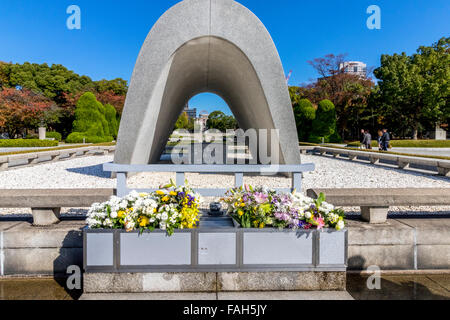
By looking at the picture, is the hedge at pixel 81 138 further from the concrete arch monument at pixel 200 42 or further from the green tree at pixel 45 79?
the concrete arch monument at pixel 200 42

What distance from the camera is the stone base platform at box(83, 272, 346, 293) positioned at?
2.90m

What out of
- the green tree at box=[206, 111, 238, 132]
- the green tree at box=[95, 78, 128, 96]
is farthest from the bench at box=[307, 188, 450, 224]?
the green tree at box=[206, 111, 238, 132]

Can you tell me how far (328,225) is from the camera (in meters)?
2.96

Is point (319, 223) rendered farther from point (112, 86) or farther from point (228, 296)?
point (112, 86)

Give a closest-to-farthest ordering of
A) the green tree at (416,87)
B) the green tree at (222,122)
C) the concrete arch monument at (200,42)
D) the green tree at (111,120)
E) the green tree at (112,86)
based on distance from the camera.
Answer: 1. the concrete arch monument at (200,42)
2. the green tree at (416,87)
3. the green tree at (111,120)
4. the green tree at (112,86)
5. the green tree at (222,122)

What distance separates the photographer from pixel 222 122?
66.1m

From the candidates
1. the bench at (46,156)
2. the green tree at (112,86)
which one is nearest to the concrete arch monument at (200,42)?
the bench at (46,156)

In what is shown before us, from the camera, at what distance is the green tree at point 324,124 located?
89.9ft

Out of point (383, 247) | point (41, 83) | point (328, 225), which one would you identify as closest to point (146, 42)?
point (328, 225)

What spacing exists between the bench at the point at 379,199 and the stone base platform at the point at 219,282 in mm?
1100

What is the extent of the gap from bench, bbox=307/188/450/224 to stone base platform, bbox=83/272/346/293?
1.10 meters

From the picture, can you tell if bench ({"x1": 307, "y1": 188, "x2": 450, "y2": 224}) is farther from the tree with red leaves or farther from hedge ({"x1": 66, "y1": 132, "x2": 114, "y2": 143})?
the tree with red leaves

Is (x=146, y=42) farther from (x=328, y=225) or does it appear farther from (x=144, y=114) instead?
(x=328, y=225)

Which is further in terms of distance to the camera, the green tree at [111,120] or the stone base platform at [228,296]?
the green tree at [111,120]
